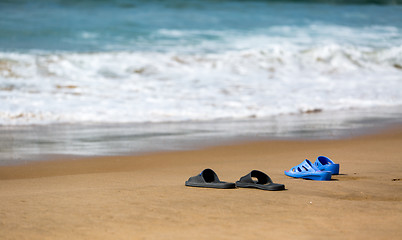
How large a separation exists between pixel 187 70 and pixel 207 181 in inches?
347

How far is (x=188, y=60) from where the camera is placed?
13.4 m

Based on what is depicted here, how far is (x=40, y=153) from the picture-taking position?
5.41 meters

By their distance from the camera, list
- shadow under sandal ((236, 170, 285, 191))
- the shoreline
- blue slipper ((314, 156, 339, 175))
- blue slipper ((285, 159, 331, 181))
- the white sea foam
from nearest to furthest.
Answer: shadow under sandal ((236, 170, 285, 191)), blue slipper ((285, 159, 331, 181)), blue slipper ((314, 156, 339, 175)), the shoreline, the white sea foam

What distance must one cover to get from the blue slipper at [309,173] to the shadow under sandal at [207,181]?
2.19 feet

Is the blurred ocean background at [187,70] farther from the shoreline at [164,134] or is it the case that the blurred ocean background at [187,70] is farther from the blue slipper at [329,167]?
the blue slipper at [329,167]

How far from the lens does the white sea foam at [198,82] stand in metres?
8.17

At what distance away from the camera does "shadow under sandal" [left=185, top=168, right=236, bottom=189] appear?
3.60m

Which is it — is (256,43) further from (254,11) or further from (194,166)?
(194,166)

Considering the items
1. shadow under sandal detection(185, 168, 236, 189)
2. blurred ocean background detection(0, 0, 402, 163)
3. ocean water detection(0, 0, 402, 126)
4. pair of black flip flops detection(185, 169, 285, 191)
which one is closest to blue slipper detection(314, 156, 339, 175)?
pair of black flip flops detection(185, 169, 285, 191)

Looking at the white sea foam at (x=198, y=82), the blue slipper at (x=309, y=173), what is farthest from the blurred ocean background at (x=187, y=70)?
the blue slipper at (x=309, y=173)

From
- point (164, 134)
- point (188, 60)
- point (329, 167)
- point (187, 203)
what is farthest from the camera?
point (188, 60)

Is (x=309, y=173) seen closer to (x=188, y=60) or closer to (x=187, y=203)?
(x=187, y=203)

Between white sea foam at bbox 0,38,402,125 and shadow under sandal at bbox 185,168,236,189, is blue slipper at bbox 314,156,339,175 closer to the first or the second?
shadow under sandal at bbox 185,168,236,189

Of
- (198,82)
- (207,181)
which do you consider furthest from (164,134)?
(198,82)
